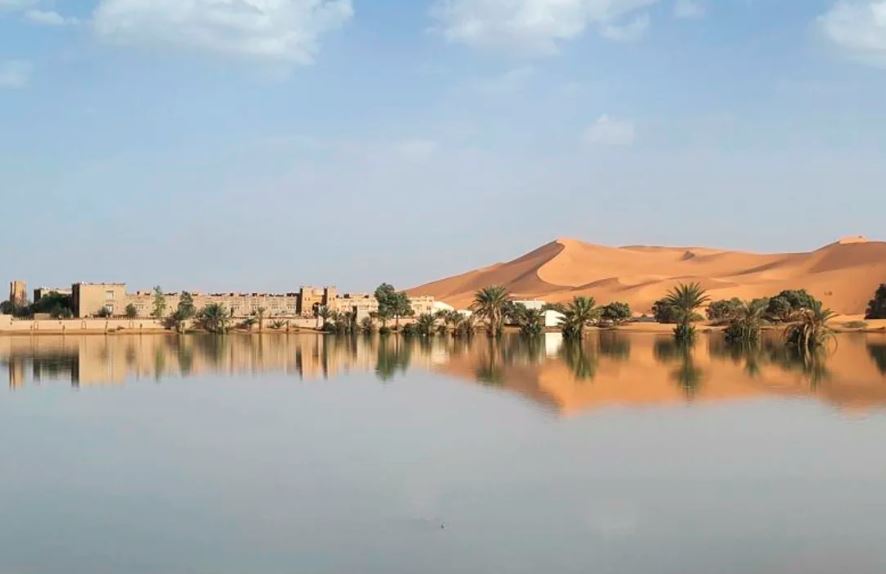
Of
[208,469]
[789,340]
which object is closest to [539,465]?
[208,469]

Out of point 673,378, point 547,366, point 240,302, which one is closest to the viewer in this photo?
point 673,378

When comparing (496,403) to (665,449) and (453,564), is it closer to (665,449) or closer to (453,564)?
(665,449)

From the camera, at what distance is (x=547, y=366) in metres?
36.2

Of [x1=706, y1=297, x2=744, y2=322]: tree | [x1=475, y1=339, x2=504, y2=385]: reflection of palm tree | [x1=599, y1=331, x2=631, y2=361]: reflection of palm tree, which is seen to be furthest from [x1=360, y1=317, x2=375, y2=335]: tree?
[x1=706, y1=297, x2=744, y2=322]: tree

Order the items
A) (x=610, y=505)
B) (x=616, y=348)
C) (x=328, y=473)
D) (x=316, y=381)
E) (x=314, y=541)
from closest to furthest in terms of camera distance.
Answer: (x=314, y=541) < (x=610, y=505) < (x=328, y=473) < (x=316, y=381) < (x=616, y=348)

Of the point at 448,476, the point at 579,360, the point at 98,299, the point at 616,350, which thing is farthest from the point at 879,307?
the point at 448,476

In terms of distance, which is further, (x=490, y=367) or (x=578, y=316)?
(x=578, y=316)

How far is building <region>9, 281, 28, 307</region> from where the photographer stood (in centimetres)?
10631

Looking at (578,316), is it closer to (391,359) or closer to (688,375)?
(391,359)

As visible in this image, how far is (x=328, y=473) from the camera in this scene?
48.6ft

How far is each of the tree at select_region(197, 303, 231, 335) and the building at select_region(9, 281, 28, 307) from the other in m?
35.1

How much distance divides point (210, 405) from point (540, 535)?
14905mm

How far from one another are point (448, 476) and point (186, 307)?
71.1 meters

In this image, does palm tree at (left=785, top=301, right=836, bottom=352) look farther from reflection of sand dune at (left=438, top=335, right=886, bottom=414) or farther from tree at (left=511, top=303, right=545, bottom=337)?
tree at (left=511, top=303, right=545, bottom=337)
